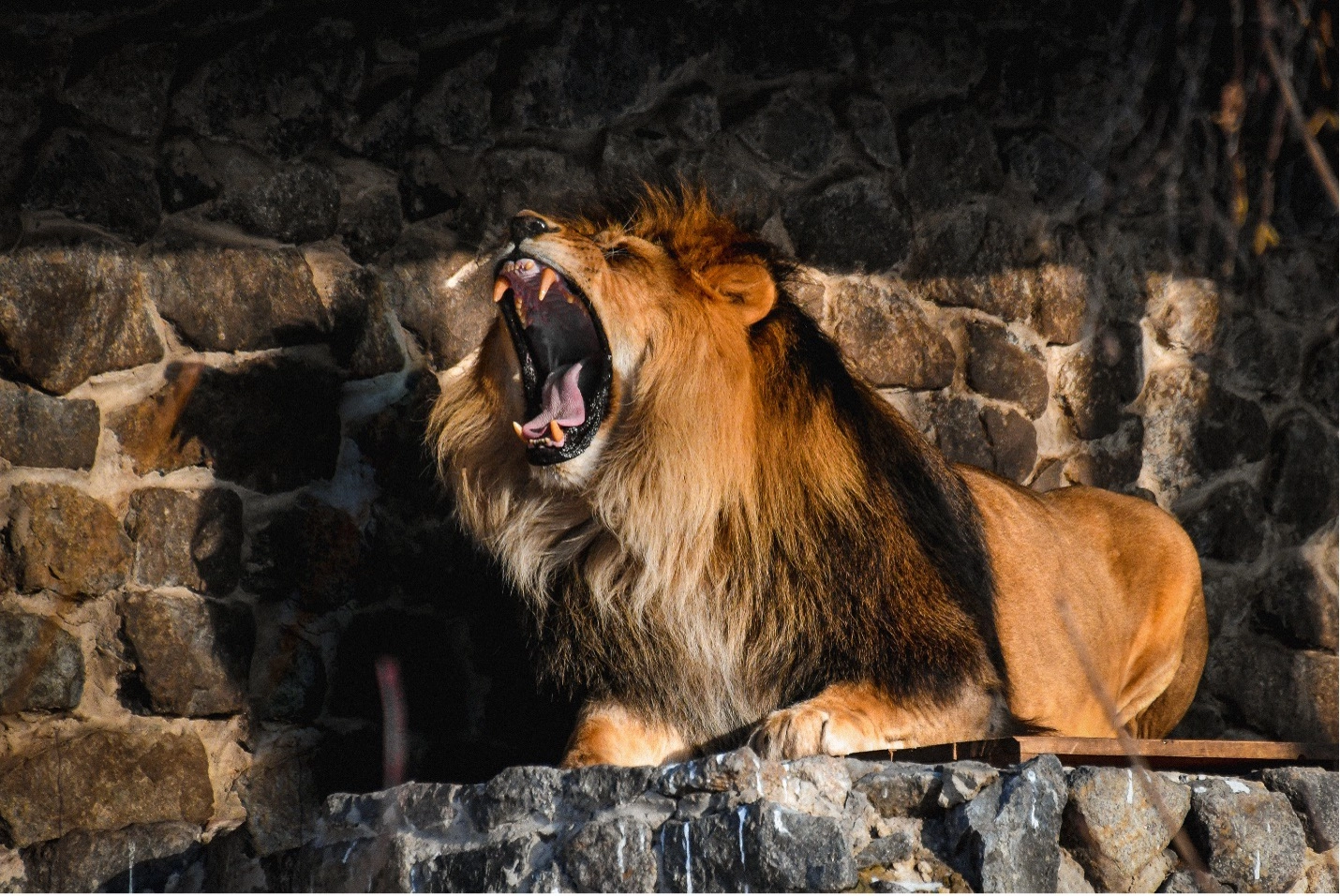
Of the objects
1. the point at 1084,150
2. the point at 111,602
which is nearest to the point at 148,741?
the point at 111,602

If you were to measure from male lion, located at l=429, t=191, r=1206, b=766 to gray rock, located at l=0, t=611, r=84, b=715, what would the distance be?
104cm

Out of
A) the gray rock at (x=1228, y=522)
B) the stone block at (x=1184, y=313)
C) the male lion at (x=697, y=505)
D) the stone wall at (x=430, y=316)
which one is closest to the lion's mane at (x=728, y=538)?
the male lion at (x=697, y=505)

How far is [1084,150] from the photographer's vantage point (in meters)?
5.38

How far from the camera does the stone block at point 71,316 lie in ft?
12.6

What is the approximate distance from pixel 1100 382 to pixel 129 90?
3154 mm

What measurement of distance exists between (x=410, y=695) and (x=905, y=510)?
1.52 metres

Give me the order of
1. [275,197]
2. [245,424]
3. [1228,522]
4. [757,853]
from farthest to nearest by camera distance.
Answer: [1228,522] < [275,197] < [245,424] < [757,853]

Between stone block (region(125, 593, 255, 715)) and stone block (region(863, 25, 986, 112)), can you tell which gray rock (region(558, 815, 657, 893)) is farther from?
stone block (region(863, 25, 986, 112))

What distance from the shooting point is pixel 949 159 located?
5.15 m

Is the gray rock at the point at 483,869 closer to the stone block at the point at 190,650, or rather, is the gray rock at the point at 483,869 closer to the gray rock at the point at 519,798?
the gray rock at the point at 519,798

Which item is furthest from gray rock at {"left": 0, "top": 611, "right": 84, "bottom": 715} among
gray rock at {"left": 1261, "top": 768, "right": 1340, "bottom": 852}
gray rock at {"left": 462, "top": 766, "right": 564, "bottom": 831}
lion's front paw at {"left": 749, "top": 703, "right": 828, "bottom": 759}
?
gray rock at {"left": 1261, "top": 768, "right": 1340, "bottom": 852}

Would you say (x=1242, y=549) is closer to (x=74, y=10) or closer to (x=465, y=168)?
(x=465, y=168)

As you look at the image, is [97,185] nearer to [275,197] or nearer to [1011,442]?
[275,197]

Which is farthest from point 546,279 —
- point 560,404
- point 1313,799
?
point 1313,799
